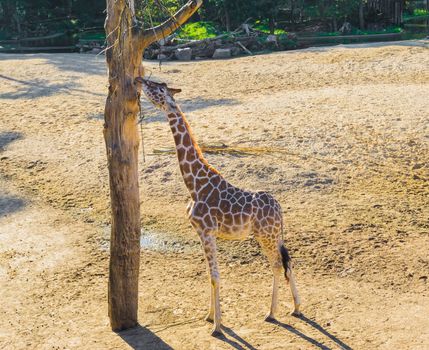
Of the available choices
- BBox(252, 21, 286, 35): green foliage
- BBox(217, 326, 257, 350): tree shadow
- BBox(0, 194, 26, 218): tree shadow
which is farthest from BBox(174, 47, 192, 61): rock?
BBox(217, 326, 257, 350): tree shadow

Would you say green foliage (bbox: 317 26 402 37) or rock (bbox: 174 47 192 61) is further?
green foliage (bbox: 317 26 402 37)

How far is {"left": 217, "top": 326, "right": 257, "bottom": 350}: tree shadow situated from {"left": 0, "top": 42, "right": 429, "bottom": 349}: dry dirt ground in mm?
19

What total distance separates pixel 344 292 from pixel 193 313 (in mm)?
1654

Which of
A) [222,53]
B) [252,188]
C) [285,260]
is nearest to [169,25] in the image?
[285,260]

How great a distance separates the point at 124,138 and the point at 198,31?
1672 cm

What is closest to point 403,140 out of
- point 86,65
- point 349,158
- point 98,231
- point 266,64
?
point 349,158

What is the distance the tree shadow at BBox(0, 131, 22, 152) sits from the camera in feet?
45.1

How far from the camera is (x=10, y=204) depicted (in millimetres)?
11156

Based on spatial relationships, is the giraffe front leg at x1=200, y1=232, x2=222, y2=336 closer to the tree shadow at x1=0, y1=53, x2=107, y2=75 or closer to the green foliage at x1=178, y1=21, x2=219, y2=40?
the tree shadow at x1=0, y1=53, x2=107, y2=75

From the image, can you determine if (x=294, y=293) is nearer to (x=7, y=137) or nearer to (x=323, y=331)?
(x=323, y=331)

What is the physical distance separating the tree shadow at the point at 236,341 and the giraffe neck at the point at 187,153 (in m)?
1.38

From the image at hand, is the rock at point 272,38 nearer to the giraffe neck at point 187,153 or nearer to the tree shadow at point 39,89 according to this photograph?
the tree shadow at point 39,89

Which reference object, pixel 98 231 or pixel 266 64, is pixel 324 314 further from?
pixel 266 64

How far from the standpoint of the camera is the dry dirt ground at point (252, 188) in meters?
7.36
